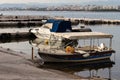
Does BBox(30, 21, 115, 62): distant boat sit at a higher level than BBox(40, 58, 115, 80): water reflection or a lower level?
higher

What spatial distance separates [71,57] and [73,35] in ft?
7.83

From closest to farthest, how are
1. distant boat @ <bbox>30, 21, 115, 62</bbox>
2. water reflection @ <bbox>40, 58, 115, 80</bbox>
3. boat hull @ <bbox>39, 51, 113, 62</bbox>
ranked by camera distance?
water reflection @ <bbox>40, 58, 115, 80</bbox>
boat hull @ <bbox>39, 51, 113, 62</bbox>
distant boat @ <bbox>30, 21, 115, 62</bbox>

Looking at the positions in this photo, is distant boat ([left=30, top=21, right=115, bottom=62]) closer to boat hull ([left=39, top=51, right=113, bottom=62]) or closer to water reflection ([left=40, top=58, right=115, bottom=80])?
boat hull ([left=39, top=51, right=113, bottom=62])

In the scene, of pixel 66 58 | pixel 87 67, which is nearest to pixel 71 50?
pixel 66 58

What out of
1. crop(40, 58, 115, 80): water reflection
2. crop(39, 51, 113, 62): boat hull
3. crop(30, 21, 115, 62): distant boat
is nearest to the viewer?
crop(40, 58, 115, 80): water reflection

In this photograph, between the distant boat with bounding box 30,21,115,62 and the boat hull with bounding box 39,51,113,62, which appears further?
the distant boat with bounding box 30,21,115,62

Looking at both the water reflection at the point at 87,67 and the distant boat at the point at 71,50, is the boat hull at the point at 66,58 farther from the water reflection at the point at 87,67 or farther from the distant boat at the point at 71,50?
the water reflection at the point at 87,67

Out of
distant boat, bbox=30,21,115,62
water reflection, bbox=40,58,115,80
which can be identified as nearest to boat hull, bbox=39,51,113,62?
distant boat, bbox=30,21,115,62

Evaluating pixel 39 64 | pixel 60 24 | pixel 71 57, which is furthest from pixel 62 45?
pixel 39 64

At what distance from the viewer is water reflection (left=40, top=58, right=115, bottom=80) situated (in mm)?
30680

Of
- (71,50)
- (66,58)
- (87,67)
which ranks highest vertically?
(71,50)

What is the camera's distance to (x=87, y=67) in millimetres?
33812

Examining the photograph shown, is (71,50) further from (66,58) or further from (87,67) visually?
(87,67)

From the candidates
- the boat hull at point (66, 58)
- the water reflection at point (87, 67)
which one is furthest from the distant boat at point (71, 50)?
the water reflection at point (87, 67)
